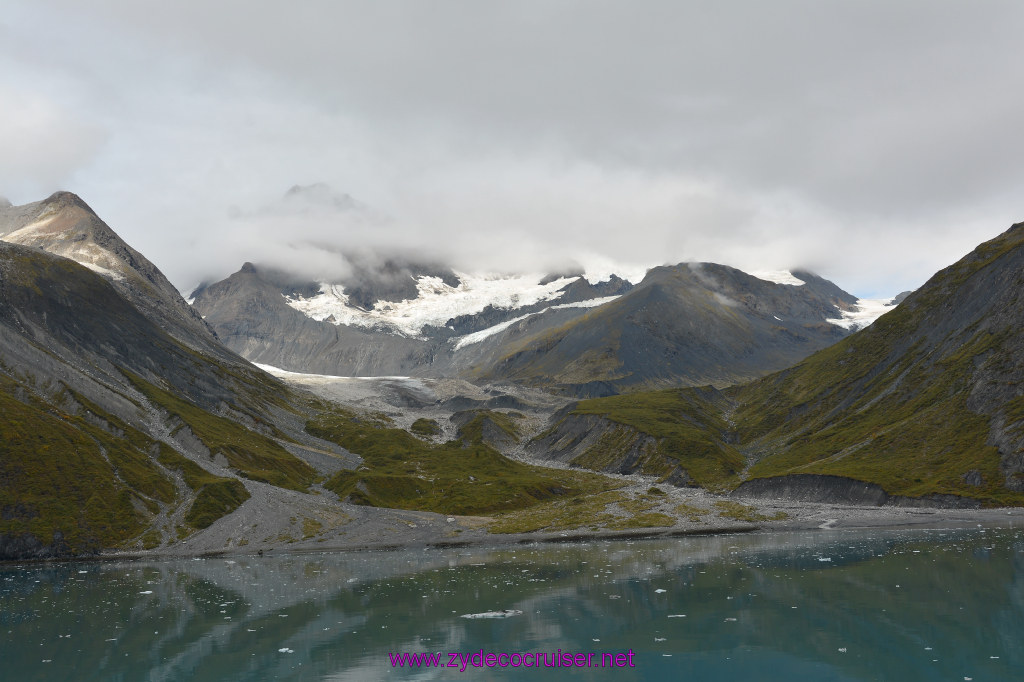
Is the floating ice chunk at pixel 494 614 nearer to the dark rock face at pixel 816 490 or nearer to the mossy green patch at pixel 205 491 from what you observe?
the mossy green patch at pixel 205 491

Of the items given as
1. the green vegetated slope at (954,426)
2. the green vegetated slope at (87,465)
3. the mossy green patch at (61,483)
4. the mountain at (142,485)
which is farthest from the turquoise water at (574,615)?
the green vegetated slope at (954,426)

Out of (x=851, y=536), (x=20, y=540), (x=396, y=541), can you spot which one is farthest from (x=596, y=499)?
(x=20, y=540)

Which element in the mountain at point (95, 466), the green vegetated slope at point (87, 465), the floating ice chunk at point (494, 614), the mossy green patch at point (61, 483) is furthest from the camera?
the mountain at point (95, 466)

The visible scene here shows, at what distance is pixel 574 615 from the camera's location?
6241cm

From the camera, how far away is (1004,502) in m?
128

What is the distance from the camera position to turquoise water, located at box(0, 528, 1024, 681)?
47562 millimetres

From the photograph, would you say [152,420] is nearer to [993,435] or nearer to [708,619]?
[708,619]

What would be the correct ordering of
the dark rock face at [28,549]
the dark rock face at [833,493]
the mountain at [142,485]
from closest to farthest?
the dark rock face at [28,549] < the mountain at [142,485] < the dark rock face at [833,493]

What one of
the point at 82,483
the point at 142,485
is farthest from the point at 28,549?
the point at 142,485

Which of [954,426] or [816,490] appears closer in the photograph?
[954,426]

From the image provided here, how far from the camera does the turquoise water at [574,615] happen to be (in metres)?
47.6

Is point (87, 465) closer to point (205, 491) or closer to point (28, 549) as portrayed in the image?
point (205, 491)

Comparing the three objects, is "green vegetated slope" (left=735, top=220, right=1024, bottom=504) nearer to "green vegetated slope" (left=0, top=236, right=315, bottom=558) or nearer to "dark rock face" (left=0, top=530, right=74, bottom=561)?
"green vegetated slope" (left=0, top=236, right=315, bottom=558)

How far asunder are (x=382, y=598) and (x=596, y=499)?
334 feet
